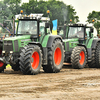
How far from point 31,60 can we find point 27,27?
67.1 inches

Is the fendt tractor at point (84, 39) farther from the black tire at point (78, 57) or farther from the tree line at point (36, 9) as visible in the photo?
the tree line at point (36, 9)

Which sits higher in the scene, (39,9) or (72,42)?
(39,9)

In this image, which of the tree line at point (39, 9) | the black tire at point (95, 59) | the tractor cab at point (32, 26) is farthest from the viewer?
the tree line at point (39, 9)

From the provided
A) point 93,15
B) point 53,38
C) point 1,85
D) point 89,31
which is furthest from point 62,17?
point 1,85

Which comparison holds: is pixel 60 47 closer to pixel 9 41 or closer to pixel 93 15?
pixel 9 41

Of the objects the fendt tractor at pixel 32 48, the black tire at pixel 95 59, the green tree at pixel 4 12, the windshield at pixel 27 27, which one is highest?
the green tree at pixel 4 12

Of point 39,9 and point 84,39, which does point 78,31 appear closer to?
point 84,39

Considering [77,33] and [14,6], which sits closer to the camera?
[77,33]

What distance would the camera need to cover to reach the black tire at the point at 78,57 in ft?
47.8

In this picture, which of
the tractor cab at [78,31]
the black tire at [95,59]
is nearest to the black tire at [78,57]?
the black tire at [95,59]

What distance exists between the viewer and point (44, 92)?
7.33 meters

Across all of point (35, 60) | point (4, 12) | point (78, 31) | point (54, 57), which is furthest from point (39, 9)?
point (35, 60)

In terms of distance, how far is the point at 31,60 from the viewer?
441 inches

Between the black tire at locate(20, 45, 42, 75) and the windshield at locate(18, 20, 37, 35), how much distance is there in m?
1.00
